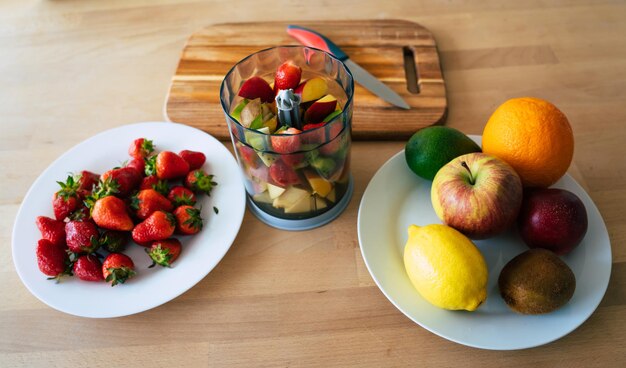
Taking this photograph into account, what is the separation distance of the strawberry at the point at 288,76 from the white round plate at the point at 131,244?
178 millimetres

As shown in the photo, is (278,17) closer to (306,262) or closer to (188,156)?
(188,156)

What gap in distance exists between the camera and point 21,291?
0.69 metres

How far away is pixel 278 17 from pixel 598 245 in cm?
90

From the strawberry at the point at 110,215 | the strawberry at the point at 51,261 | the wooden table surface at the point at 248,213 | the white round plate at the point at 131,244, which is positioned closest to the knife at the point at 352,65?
the wooden table surface at the point at 248,213

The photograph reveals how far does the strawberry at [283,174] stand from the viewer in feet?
2.11

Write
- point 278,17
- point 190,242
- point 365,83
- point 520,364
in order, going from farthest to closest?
point 278,17
point 365,83
point 190,242
point 520,364

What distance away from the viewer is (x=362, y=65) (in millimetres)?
979

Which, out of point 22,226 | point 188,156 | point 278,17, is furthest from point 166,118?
point 278,17

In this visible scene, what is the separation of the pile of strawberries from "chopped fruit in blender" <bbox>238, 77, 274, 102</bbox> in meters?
0.16

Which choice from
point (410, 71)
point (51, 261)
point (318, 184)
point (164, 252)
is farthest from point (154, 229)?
point (410, 71)

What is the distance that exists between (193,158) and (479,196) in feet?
1.57

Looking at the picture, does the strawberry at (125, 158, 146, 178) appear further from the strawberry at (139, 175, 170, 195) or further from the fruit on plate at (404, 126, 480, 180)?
the fruit on plate at (404, 126, 480, 180)

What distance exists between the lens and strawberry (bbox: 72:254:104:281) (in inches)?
25.3

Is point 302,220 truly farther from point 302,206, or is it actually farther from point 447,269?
point 447,269
